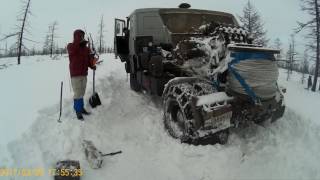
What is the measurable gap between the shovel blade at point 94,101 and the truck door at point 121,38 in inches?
110

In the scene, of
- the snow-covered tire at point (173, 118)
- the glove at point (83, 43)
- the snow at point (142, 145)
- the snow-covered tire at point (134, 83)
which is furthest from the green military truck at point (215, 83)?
the snow-covered tire at point (134, 83)

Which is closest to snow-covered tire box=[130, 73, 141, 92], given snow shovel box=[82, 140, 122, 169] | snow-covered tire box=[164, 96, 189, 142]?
snow-covered tire box=[164, 96, 189, 142]

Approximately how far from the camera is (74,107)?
680cm

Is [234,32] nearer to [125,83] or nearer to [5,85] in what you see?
[125,83]

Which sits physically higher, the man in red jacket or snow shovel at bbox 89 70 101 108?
the man in red jacket

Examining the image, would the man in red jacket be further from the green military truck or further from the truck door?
the truck door

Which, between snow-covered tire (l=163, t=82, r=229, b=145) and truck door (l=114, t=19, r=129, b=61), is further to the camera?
truck door (l=114, t=19, r=129, b=61)

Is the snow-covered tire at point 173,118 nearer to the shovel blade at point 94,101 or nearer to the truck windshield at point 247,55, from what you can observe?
the truck windshield at point 247,55

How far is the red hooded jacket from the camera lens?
7000 millimetres

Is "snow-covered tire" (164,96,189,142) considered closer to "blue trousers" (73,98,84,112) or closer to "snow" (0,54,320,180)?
"snow" (0,54,320,180)

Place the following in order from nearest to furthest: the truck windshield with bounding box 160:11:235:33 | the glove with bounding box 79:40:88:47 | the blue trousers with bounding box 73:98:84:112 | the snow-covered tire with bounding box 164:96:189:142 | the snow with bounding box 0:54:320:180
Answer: the snow with bounding box 0:54:320:180 → the snow-covered tire with bounding box 164:96:189:142 → the blue trousers with bounding box 73:98:84:112 → the glove with bounding box 79:40:88:47 → the truck windshield with bounding box 160:11:235:33

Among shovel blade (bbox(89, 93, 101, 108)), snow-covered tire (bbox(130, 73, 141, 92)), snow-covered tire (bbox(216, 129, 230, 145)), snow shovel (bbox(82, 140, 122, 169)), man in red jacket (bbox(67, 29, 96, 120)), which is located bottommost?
snow shovel (bbox(82, 140, 122, 169))

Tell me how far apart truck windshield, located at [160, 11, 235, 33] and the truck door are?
1.90 m

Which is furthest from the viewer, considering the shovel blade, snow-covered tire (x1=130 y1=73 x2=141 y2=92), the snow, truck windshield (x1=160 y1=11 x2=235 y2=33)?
snow-covered tire (x1=130 y1=73 x2=141 y2=92)
